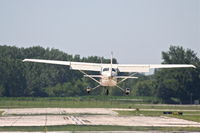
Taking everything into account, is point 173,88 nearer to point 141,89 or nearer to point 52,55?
point 141,89

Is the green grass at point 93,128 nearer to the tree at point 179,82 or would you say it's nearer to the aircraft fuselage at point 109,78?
the aircraft fuselage at point 109,78

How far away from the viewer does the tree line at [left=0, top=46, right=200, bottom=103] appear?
109 m

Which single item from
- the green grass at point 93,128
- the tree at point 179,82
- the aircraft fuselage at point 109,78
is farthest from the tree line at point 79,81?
the green grass at point 93,128

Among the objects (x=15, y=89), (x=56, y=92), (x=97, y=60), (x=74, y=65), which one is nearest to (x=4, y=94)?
(x=15, y=89)

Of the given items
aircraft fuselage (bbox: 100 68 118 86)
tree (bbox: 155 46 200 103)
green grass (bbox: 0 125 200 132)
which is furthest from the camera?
tree (bbox: 155 46 200 103)

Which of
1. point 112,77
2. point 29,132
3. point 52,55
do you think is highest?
point 52,55

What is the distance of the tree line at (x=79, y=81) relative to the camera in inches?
4291

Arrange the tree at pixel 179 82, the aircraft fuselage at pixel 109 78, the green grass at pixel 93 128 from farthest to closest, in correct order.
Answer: the tree at pixel 179 82 → the aircraft fuselage at pixel 109 78 → the green grass at pixel 93 128

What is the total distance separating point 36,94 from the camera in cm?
12375

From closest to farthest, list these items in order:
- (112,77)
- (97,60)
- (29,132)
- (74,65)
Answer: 1. (29,132)
2. (112,77)
3. (74,65)
4. (97,60)

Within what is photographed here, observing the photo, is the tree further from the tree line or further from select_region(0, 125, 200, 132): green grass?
select_region(0, 125, 200, 132): green grass

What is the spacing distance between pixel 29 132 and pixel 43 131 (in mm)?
1181

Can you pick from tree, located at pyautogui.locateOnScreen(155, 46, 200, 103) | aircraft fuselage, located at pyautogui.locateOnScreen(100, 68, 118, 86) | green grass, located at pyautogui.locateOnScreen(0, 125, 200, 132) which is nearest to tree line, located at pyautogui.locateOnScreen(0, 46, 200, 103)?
tree, located at pyautogui.locateOnScreen(155, 46, 200, 103)

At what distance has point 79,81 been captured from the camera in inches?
4875
